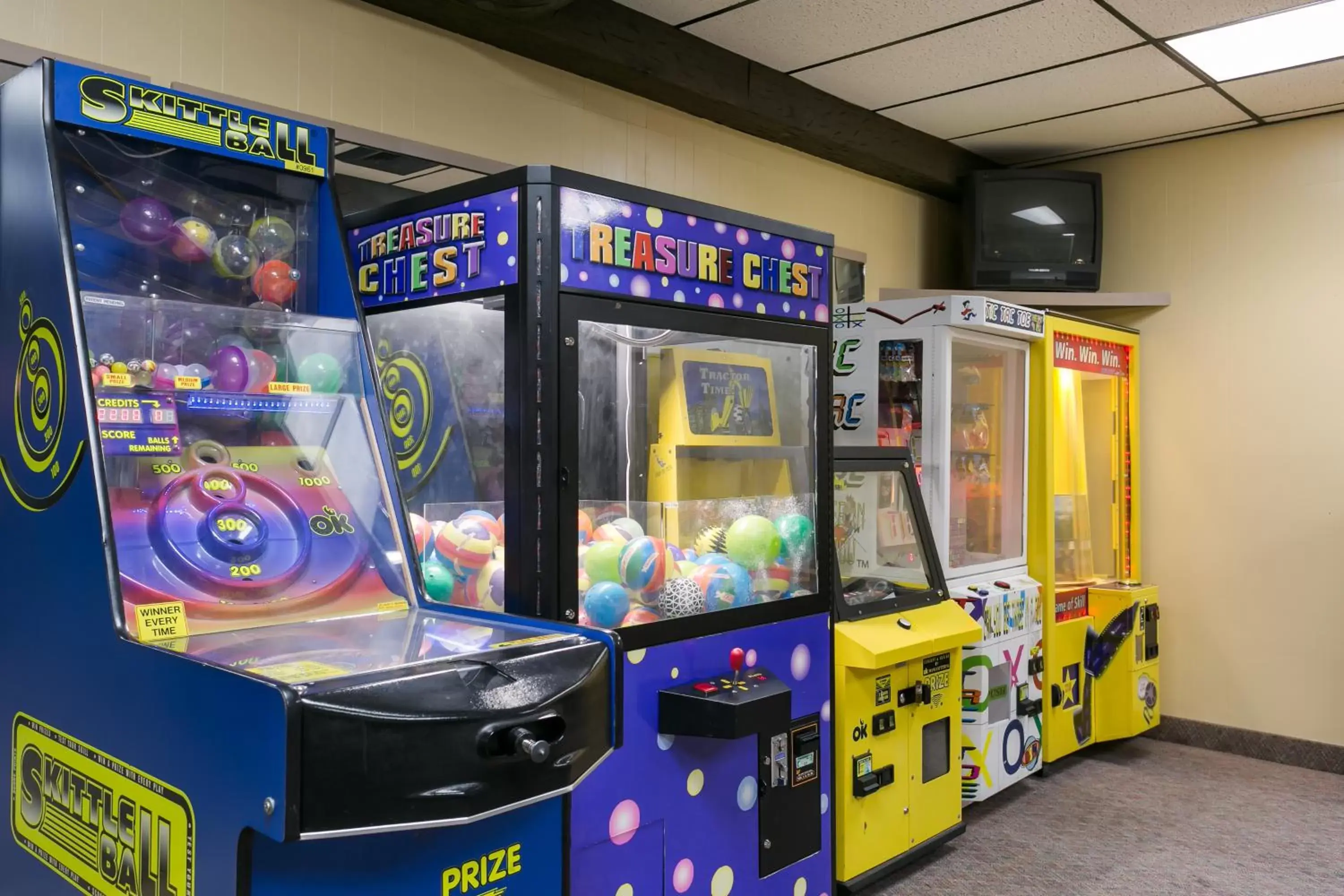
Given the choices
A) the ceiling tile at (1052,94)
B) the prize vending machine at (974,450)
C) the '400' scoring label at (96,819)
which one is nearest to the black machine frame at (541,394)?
the '400' scoring label at (96,819)

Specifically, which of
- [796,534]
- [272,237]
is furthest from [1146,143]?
[272,237]

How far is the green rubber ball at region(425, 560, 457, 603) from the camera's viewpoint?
2.15 metres

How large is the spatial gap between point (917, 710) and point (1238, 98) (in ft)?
9.87

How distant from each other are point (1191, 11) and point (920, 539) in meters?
1.98

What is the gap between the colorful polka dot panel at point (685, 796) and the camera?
2.08m

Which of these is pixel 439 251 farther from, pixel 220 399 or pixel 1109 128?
pixel 1109 128

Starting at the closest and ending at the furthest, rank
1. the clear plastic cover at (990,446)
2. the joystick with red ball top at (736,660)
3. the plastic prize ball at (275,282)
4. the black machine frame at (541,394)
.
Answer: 1. the plastic prize ball at (275,282)
2. the black machine frame at (541,394)
3. the joystick with red ball top at (736,660)
4. the clear plastic cover at (990,446)

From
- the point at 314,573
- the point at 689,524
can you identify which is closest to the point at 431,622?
the point at 314,573

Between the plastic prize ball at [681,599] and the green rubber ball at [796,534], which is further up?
the green rubber ball at [796,534]

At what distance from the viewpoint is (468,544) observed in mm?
2121

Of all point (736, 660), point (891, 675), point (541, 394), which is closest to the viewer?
point (541, 394)

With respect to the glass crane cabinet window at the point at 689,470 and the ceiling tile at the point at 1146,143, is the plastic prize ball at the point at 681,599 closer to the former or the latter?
the glass crane cabinet window at the point at 689,470

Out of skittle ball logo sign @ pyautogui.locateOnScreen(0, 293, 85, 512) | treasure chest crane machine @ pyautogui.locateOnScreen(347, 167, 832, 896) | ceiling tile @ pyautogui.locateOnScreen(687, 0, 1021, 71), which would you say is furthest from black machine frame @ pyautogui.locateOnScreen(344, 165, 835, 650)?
ceiling tile @ pyautogui.locateOnScreen(687, 0, 1021, 71)

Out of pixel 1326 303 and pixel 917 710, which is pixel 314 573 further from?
pixel 1326 303
